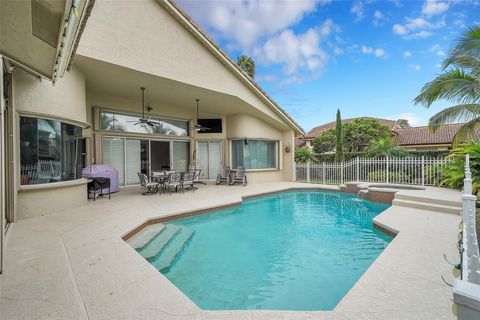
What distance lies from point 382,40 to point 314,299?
14.9 m

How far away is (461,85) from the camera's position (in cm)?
Result: 795

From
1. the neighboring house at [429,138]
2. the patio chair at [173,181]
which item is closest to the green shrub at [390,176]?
the patio chair at [173,181]

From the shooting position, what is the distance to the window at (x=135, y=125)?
11117mm

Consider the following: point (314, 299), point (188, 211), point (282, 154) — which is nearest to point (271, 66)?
point (282, 154)

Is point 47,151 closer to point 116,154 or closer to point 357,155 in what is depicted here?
point 116,154

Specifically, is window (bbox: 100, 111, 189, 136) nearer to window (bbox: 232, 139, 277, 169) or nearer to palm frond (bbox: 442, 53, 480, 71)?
window (bbox: 232, 139, 277, 169)

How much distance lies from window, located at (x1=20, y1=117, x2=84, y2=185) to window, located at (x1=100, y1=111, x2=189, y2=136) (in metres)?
3.83

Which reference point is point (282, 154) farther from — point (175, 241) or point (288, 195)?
point (175, 241)

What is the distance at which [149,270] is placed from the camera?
331 cm

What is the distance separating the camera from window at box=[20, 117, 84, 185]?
593cm

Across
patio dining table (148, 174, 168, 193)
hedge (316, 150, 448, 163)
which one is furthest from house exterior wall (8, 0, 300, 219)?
hedge (316, 150, 448, 163)

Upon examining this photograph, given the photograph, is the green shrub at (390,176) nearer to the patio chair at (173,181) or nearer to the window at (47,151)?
the patio chair at (173,181)

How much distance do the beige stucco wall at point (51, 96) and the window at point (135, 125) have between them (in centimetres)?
347

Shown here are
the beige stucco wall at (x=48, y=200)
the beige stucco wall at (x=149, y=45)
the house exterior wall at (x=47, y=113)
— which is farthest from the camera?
the beige stucco wall at (x=149, y=45)
